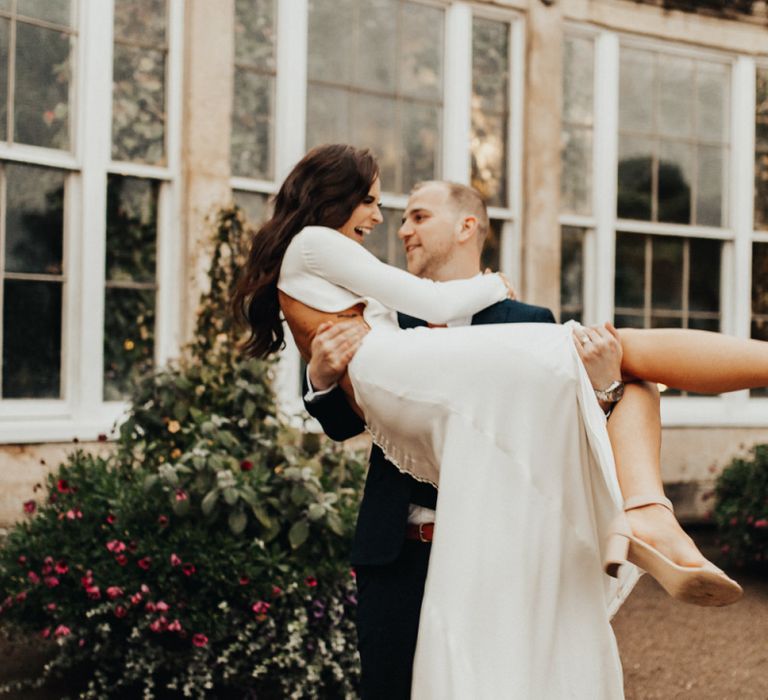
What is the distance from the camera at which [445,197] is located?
3.26 m

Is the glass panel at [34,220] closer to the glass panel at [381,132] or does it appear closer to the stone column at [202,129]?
the stone column at [202,129]

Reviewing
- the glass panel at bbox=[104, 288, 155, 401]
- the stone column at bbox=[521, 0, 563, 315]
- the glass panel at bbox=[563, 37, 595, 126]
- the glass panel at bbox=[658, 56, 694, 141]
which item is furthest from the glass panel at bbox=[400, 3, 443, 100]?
the glass panel at bbox=[104, 288, 155, 401]

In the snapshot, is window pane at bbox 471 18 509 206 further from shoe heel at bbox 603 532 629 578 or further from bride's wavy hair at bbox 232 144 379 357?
shoe heel at bbox 603 532 629 578

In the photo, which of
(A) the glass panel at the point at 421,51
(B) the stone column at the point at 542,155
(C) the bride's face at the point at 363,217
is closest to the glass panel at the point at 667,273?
(B) the stone column at the point at 542,155

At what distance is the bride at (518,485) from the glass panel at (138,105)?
15.4 ft

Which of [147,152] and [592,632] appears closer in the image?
[592,632]

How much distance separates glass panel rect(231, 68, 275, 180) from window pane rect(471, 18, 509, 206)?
1.85 metres

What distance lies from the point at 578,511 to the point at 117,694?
111 inches

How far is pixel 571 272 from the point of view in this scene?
30.1ft

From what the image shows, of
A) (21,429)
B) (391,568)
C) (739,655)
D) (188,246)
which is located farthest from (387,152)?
(391,568)

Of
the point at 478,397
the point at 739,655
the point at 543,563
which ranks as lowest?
the point at 739,655

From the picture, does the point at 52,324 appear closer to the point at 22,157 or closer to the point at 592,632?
the point at 22,157

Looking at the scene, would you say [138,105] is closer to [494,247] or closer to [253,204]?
[253,204]

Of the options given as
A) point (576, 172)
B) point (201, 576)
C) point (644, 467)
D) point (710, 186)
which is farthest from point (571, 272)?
point (644, 467)
